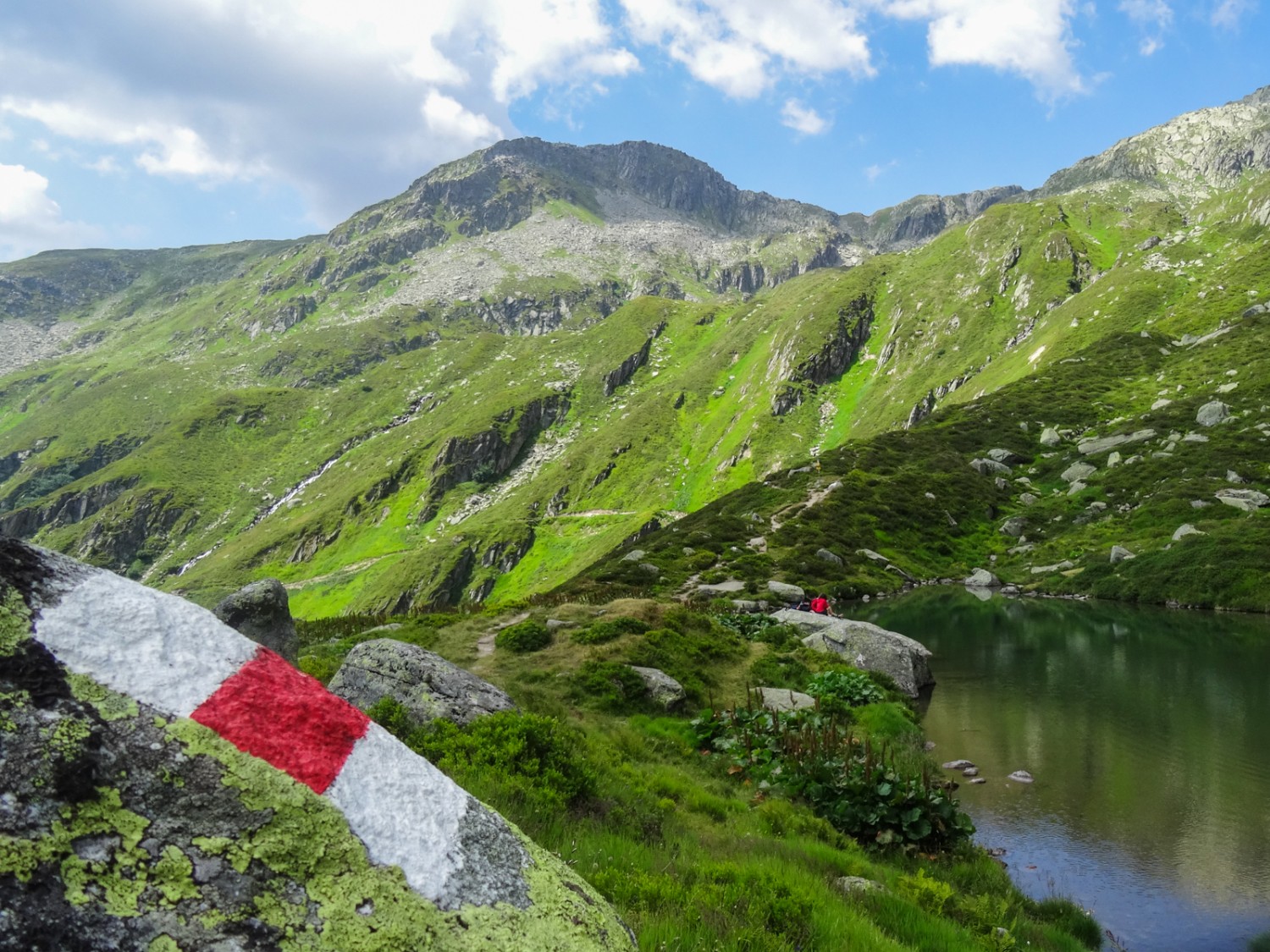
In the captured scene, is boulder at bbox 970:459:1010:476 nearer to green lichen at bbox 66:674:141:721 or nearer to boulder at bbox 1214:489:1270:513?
boulder at bbox 1214:489:1270:513

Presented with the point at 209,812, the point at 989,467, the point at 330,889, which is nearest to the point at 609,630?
the point at 330,889

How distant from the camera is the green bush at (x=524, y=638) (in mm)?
27953

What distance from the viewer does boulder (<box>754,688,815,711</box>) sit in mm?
23031

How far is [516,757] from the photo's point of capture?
11734 mm

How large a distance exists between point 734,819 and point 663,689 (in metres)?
10.2

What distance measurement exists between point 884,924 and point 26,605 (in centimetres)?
1065

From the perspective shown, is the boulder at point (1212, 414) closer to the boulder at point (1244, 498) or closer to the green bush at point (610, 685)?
the boulder at point (1244, 498)

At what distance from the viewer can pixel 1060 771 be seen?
20.8m

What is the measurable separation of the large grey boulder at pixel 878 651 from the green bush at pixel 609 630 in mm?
9401

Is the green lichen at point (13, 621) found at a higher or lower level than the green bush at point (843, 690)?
higher

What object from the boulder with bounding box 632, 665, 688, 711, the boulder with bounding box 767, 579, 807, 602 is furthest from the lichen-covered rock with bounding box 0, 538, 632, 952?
the boulder with bounding box 767, 579, 807, 602

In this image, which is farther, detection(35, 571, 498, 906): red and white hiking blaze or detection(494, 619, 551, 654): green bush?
detection(494, 619, 551, 654): green bush

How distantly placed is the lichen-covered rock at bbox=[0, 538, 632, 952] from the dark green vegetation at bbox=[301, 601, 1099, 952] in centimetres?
276

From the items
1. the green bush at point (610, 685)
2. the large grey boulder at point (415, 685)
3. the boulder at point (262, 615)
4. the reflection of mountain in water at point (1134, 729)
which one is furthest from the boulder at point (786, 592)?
the large grey boulder at point (415, 685)
